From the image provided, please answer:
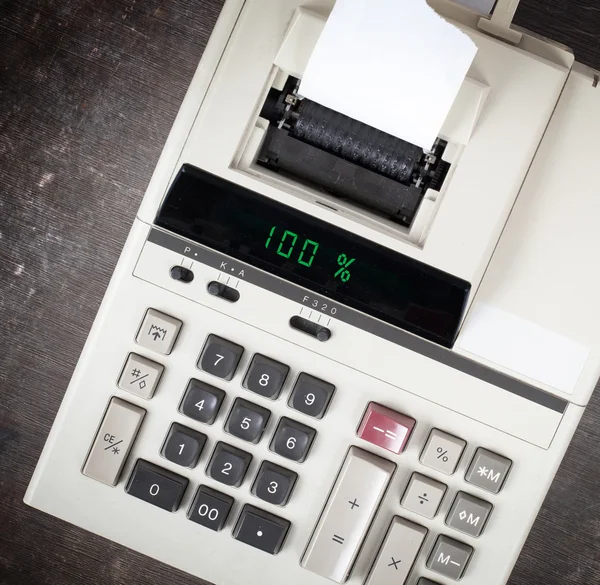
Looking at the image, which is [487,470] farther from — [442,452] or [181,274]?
[181,274]

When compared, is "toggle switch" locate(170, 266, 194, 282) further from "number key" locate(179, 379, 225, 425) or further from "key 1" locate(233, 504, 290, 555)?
"key 1" locate(233, 504, 290, 555)

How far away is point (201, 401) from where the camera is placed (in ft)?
1.80

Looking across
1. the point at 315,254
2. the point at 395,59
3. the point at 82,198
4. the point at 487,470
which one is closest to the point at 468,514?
the point at 487,470

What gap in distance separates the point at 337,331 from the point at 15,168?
397mm

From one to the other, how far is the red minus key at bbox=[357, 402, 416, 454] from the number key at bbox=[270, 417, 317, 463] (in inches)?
1.9

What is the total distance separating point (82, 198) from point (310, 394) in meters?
0.33

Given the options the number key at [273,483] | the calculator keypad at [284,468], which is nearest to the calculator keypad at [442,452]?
the calculator keypad at [284,468]

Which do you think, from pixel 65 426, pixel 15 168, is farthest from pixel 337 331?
pixel 15 168

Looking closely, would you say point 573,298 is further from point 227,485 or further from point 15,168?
point 15,168

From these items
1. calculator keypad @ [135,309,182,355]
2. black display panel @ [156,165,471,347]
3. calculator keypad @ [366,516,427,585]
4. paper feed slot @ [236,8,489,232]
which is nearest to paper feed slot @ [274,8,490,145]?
paper feed slot @ [236,8,489,232]

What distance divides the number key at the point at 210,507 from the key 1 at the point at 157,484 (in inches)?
0.6

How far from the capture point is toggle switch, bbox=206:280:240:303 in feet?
1.80

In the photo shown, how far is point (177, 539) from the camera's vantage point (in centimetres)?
58

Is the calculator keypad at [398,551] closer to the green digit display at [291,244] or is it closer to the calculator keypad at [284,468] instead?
the calculator keypad at [284,468]
